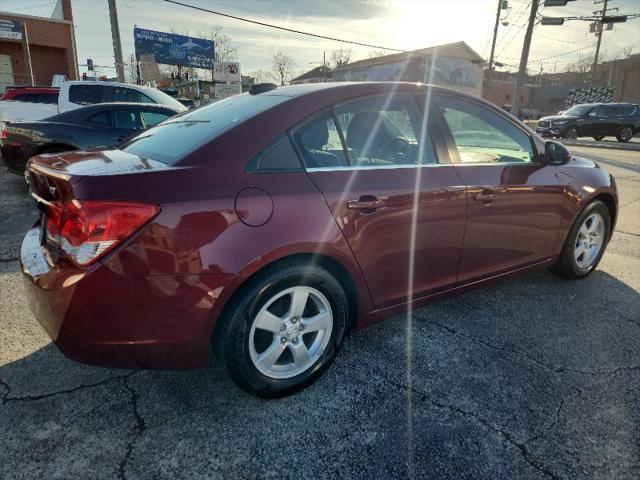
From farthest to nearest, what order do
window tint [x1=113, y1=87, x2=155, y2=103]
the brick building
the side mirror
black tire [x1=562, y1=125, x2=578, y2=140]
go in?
the brick building < black tire [x1=562, y1=125, x2=578, y2=140] < window tint [x1=113, y1=87, x2=155, y2=103] < the side mirror

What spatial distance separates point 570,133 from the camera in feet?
69.4

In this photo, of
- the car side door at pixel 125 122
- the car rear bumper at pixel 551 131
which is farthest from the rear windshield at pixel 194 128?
the car rear bumper at pixel 551 131

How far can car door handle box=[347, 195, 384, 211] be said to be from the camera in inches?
88.4

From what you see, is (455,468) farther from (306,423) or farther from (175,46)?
(175,46)

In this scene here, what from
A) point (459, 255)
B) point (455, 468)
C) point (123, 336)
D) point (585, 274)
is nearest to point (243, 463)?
point (123, 336)

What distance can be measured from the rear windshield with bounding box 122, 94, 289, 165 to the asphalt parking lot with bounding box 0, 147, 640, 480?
123cm

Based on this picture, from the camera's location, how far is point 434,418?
7.09 feet

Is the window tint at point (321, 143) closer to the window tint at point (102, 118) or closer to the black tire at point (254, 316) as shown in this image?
the black tire at point (254, 316)

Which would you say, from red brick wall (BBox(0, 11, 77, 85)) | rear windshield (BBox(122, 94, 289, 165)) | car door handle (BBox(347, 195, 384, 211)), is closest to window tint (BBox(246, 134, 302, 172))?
Answer: rear windshield (BBox(122, 94, 289, 165))

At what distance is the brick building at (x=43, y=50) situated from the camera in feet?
85.6

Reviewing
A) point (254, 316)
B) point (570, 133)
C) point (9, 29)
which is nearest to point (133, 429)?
point (254, 316)

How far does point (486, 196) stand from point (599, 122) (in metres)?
22.2

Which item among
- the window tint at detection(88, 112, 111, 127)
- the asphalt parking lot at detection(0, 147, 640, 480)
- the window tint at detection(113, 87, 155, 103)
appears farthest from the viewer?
the window tint at detection(113, 87, 155, 103)

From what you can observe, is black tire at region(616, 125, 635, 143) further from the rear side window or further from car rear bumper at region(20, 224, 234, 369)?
car rear bumper at region(20, 224, 234, 369)
